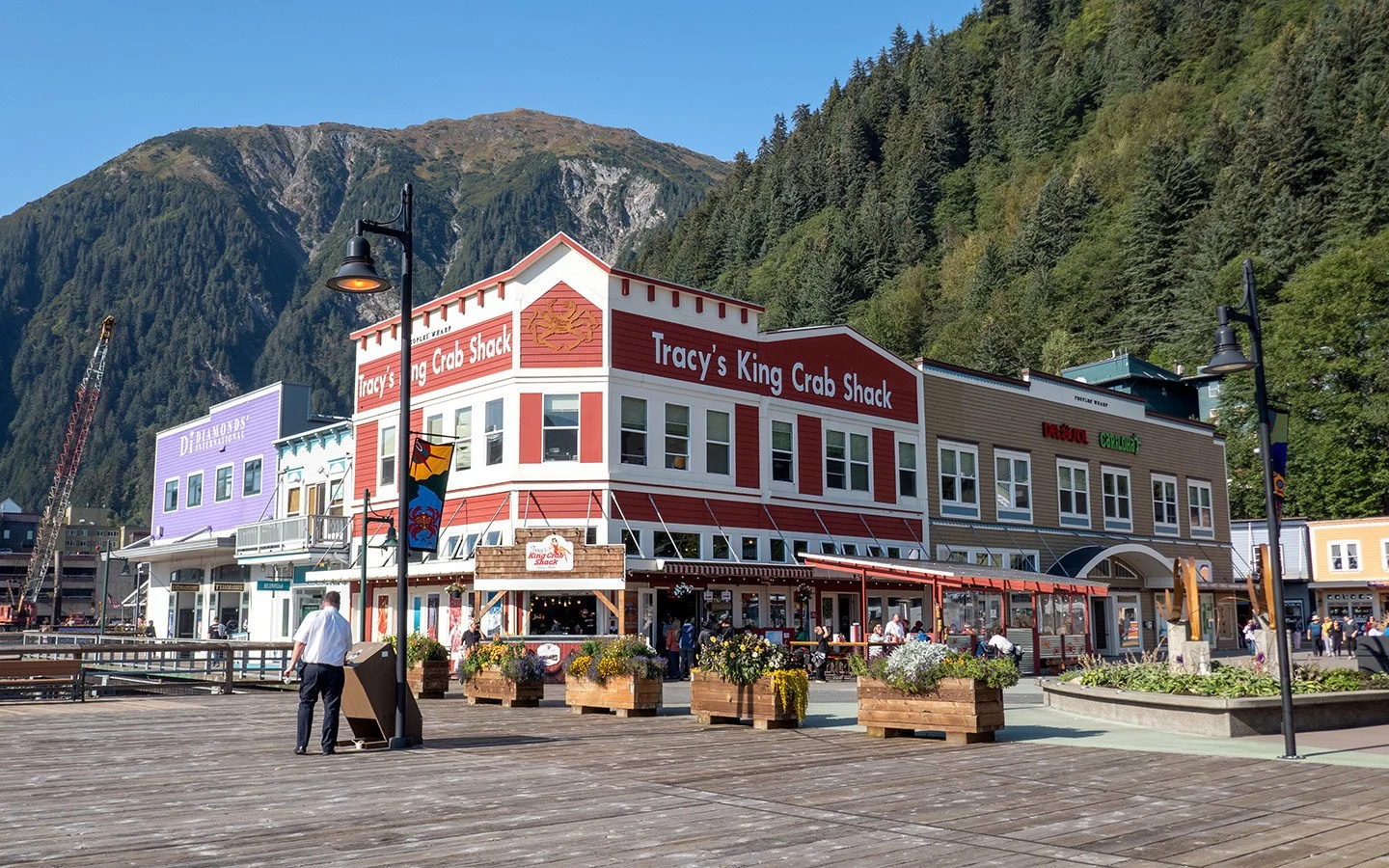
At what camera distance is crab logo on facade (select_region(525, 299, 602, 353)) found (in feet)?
98.6

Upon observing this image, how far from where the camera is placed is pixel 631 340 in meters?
30.4

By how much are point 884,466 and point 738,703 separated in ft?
67.1

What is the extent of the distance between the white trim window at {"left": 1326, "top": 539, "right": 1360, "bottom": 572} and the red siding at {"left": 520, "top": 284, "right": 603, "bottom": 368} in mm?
52082

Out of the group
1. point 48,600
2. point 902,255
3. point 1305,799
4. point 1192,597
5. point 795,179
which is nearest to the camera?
point 1305,799

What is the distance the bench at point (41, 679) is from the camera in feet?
72.2

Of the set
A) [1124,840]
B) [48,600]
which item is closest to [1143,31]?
[1124,840]

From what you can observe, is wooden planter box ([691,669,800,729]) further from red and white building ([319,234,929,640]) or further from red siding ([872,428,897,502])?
red siding ([872,428,897,502])

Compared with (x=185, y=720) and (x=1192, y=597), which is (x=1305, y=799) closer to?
(x=1192, y=597)

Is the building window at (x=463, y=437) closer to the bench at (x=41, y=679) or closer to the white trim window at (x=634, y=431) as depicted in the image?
the white trim window at (x=634, y=431)

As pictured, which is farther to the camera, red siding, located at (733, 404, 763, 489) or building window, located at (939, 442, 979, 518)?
building window, located at (939, 442, 979, 518)

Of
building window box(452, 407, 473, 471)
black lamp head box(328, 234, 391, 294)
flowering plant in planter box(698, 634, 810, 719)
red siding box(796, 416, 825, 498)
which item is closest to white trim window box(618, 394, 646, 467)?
building window box(452, 407, 473, 471)

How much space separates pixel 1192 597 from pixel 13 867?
19.3 meters

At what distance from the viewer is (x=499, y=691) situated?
20953 mm

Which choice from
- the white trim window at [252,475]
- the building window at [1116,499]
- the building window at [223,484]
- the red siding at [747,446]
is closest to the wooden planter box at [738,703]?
the red siding at [747,446]
